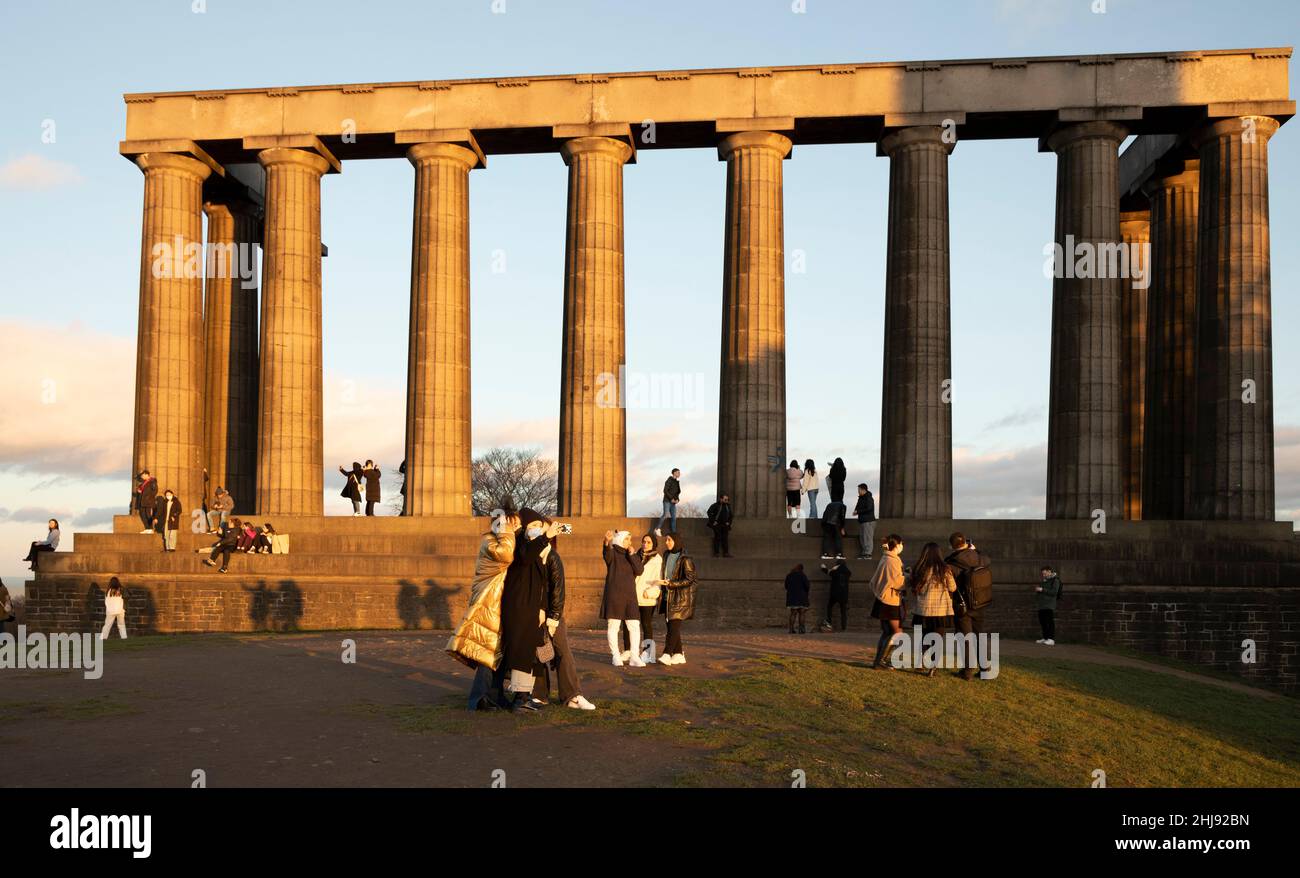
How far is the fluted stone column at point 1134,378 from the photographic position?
46.6 m

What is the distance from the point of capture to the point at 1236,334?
3844cm

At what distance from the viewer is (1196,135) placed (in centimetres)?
4028

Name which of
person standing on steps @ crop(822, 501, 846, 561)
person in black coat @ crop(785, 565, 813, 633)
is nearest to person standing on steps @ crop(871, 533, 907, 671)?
person in black coat @ crop(785, 565, 813, 633)

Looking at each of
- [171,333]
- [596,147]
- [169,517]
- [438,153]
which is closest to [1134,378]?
[596,147]

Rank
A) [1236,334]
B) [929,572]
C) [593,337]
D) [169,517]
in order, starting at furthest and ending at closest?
1. [593,337]
2. [1236,334]
3. [169,517]
4. [929,572]

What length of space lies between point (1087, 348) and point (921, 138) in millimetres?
8979

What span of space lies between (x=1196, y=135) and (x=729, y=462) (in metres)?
19.7

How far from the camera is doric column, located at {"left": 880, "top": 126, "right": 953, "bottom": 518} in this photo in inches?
1521

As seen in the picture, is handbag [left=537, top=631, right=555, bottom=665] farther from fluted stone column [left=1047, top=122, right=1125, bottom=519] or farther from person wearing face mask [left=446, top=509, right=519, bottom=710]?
fluted stone column [left=1047, top=122, right=1125, bottom=519]

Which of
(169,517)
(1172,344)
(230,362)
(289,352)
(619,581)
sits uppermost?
(1172,344)

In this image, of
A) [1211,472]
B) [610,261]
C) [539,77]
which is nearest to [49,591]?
[610,261]

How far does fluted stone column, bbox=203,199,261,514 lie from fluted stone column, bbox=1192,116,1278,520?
34823 millimetres

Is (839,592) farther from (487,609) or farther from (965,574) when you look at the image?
(487,609)

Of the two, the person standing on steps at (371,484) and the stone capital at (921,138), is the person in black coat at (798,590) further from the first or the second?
the stone capital at (921,138)
